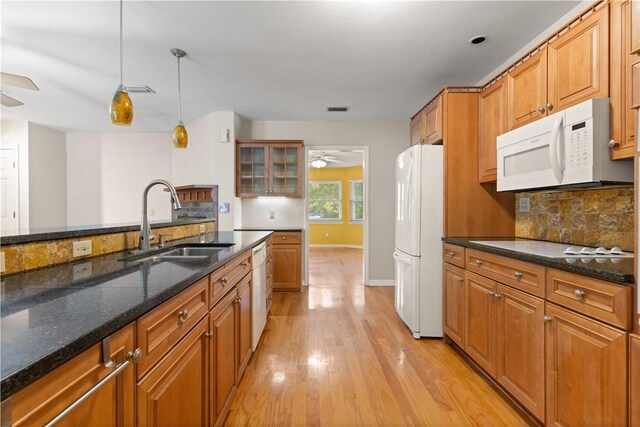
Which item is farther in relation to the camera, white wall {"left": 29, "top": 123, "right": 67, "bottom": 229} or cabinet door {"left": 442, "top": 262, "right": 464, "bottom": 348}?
white wall {"left": 29, "top": 123, "right": 67, "bottom": 229}

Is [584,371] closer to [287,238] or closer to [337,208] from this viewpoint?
[287,238]

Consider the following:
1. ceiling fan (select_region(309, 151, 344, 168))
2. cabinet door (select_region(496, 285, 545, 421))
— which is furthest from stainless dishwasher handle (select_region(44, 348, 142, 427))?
ceiling fan (select_region(309, 151, 344, 168))

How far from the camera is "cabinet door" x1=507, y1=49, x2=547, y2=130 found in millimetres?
1935

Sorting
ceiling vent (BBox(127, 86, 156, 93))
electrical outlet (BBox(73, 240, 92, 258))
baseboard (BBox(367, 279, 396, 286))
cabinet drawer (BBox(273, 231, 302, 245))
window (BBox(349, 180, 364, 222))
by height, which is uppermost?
ceiling vent (BBox(127, 86, 156, 93))

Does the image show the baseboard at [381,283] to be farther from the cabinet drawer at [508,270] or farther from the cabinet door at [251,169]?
the cabinet drawer at [508,270]

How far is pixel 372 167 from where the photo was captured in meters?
4.66

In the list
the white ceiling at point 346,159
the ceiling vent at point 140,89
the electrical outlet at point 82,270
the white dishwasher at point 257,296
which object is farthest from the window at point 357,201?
the electrical outlet at point 82,270

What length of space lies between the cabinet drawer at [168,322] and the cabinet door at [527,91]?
2.27 metres

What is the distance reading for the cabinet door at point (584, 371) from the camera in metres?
1.14

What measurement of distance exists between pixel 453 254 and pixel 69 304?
2.42 m

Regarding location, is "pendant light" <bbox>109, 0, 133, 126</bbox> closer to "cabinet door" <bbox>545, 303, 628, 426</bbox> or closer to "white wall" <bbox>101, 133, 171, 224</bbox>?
"cabinet door" <bbox>545, 303, 628, 426</bbox>

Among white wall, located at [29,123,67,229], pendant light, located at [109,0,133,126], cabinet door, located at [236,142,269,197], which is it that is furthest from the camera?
white wall, located at [29,123,67,229]

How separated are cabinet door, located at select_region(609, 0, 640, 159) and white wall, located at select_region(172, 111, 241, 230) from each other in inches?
152

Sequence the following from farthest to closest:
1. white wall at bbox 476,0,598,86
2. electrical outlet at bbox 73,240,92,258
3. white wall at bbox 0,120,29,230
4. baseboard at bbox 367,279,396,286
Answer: white wall at bbox 0,120,29,230, baseboard at bbox 367,279,396,286, white wall at bbox 476,0,598,86, electrical outlet at bbox 73,240,92,258
